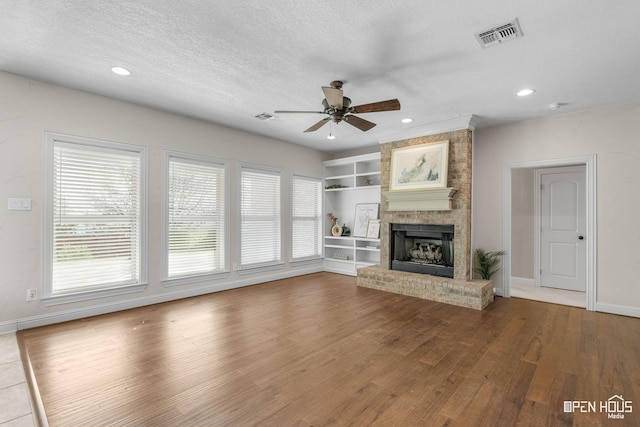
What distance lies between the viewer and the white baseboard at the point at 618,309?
376 cm

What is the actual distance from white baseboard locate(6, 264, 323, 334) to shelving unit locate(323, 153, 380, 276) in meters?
1.47

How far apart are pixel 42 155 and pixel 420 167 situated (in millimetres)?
5067

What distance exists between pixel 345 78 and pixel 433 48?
935 millimetres

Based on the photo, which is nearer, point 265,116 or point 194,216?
point 265,116

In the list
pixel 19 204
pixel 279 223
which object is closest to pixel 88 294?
pixel 19 204

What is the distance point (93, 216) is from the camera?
12.2 feet

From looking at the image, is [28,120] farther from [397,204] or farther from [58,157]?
[397,204]

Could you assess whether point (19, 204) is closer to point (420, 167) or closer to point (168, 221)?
point (168, 221)

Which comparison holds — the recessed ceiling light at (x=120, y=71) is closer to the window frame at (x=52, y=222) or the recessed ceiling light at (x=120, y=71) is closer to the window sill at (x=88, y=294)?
the window frame at (x=52, y=222)

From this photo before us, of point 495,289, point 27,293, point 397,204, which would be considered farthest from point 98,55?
point 495,289

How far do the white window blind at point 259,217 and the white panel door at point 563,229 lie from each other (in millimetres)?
4966

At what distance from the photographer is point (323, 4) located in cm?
210

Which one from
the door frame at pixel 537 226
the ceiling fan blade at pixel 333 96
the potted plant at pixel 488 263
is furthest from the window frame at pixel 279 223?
the door frame at pixel 537 226

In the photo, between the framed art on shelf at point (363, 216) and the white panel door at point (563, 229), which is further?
the framed art on shelf at point (363, 216)
